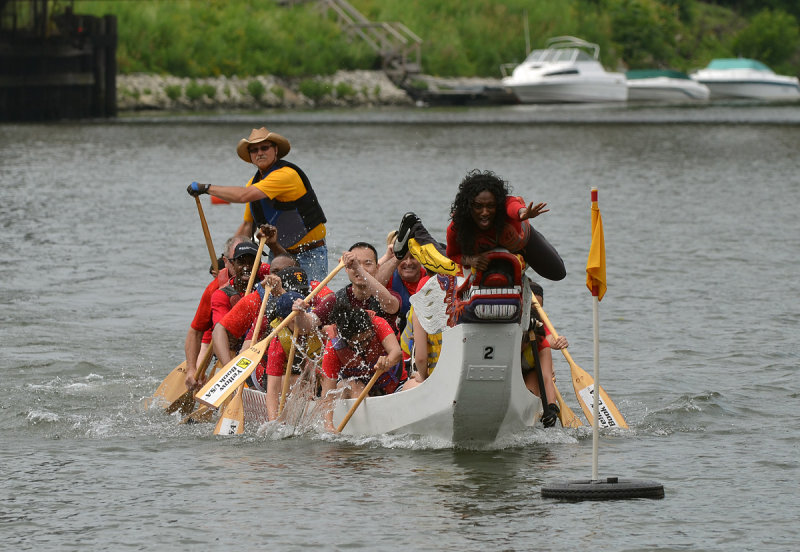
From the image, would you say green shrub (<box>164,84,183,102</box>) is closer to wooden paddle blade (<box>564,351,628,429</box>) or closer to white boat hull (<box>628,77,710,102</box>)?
white boat hull (<box>628,77,710,102</box>)

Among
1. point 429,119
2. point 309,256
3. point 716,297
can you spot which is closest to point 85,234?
point 716,297

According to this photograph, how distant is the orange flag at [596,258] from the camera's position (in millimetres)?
8609

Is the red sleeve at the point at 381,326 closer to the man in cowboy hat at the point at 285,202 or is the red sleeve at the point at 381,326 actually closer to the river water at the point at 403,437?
the river water at the point at 403,437

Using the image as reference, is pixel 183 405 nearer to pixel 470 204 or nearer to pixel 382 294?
pixel 382 294

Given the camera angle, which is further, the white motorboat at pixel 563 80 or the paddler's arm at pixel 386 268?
the white motorboat at pixel 563 80

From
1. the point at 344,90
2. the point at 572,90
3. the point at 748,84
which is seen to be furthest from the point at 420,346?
the point at 748,84

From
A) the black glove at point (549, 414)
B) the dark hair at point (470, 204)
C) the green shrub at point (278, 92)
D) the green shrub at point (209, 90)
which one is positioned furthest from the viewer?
the green shrub at point (278, 92)

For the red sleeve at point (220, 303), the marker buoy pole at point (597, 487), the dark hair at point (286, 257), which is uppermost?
the dark hair at point (286, 257)

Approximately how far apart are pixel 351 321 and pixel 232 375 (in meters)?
1.36

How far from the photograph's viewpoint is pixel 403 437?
1074 cm

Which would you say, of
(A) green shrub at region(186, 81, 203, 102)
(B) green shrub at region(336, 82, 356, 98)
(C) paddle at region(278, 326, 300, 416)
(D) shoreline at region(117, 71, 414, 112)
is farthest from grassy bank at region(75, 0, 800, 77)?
(C) paddle at region(278, 326, 300, 416)

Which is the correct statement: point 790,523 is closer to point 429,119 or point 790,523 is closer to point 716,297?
point 716,297

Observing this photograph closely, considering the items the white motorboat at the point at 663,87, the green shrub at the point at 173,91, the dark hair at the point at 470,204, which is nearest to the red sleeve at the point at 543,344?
the dark hair at the point at 470,204

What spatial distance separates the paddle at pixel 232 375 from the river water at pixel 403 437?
0.38 metres
